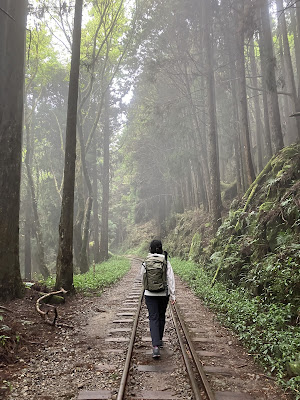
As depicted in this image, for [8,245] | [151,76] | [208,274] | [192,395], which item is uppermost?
[151,76]

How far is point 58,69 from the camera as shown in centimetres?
2375

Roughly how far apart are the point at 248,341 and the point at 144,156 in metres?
24.8

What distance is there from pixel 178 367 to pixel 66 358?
1.98 m

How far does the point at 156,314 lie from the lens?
558 cm

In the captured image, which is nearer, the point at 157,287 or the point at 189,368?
the point at 189,368

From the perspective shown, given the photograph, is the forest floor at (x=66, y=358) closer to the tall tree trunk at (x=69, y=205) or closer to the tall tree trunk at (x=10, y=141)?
the tall tree trunk at (x=10, y=141)

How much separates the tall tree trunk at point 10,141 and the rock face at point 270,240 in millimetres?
6271

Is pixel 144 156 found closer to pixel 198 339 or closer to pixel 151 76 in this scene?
pixel 151 76

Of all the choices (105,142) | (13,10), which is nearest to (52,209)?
(105,142)

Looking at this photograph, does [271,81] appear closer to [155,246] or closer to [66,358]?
[155,246]

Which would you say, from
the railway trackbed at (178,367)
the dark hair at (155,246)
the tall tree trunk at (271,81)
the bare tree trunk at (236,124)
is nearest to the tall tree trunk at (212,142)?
the bare tree trunk at (236,124)

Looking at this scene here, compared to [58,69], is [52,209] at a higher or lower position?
lower

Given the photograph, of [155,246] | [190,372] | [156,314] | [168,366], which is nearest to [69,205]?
[155,246]

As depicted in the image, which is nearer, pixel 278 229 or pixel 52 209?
pixel 278 229
